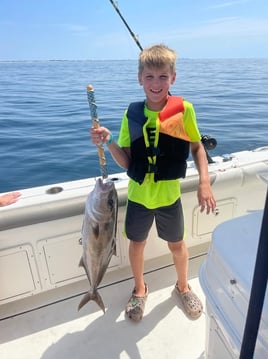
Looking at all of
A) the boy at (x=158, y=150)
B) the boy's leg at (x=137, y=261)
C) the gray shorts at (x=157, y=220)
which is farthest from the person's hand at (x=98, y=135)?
the boy's leg at (x=137, y=261)

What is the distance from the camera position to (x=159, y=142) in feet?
6.46

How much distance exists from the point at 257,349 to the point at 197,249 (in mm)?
2026

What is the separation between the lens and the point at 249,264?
1.14 meters

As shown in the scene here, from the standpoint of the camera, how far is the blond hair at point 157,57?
182 cm

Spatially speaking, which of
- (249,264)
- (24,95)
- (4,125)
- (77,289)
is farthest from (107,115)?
(249,264)

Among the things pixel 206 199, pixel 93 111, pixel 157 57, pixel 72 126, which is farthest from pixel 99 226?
pixel 72 126

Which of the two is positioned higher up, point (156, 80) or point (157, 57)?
point (157, 57)

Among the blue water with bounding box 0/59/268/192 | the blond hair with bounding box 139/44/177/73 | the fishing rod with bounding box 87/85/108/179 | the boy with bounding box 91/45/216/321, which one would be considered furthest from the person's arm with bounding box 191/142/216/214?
the blue water with bounding box 0/59/268/192

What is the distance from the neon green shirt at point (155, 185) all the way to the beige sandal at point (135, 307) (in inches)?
30.7

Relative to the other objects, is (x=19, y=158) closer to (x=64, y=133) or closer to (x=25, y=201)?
(x=64, y=133)

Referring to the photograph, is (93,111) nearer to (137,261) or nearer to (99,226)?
(99,226)

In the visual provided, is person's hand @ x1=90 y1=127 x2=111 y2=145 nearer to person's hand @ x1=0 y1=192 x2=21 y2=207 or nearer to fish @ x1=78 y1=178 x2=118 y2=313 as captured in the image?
fish @ x1=78 y1=178 x2=118 y2=313

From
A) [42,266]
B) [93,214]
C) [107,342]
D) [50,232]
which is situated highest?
[93,214]

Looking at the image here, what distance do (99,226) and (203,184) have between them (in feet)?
2.44
